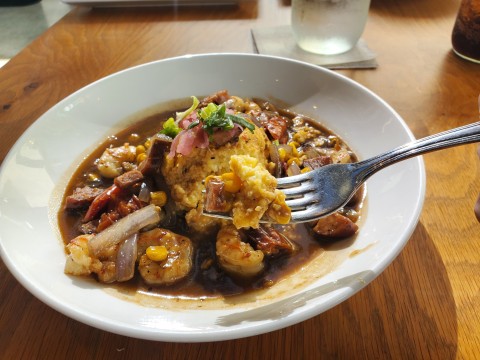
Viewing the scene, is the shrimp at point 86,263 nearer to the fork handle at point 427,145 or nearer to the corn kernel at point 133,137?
the corn kernel at point 133,137

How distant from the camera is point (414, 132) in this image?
2.65 metres

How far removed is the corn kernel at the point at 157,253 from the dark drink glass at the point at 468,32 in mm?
2942

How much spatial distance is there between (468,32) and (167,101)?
8.18ft

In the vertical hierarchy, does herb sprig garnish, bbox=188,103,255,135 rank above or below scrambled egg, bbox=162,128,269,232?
above

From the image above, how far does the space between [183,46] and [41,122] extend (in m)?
1.87

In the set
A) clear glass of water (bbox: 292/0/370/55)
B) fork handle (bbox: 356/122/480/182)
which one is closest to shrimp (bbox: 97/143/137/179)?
fork handle (bbox: 356/122/480/182)

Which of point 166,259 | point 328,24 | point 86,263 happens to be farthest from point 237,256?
point 328,24

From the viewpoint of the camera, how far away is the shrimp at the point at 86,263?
70.1 inches

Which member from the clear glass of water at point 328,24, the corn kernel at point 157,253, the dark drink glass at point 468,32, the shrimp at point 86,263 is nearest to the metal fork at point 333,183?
the corn kernel at point 157,253

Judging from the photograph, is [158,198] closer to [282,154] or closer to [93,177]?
[93,177]

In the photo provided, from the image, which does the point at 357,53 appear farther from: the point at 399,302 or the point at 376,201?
the point at 399,302

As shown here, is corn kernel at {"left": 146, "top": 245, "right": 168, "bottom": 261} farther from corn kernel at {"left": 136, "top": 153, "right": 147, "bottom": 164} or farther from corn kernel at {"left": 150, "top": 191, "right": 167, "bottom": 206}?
corn kernel at {"left": 136, "top": 153, "right": 147, "bottom": 164}

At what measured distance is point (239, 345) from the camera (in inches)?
60.7

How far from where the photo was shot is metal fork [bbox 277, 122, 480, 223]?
1739 millimetres
